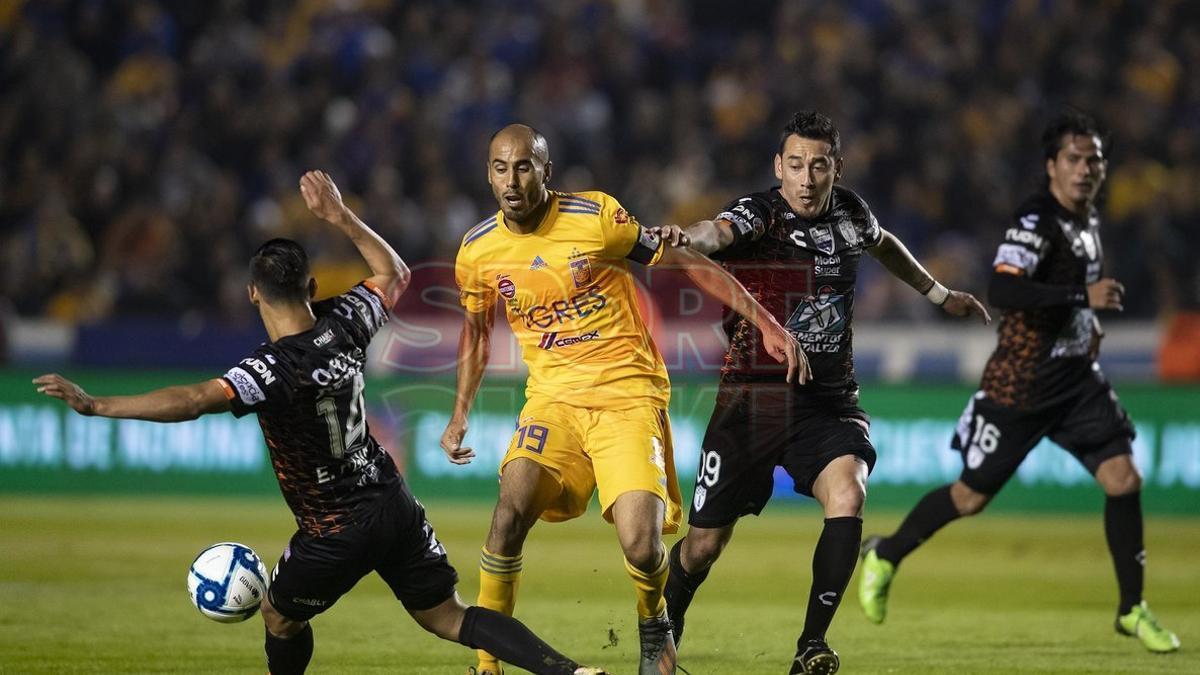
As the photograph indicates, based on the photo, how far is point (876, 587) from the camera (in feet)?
29.7

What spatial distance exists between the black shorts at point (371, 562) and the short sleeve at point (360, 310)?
673mm

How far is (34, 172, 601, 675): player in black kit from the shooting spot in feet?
19.7

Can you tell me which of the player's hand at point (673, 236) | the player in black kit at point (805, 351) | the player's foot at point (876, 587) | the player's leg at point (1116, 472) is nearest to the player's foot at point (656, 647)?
the player in black kit at point (805, 351)

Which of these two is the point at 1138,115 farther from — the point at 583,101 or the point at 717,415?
the point at 717,415

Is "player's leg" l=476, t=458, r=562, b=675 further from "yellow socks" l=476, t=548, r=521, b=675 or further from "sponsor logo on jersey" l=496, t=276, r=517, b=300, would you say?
"sponsor logo on jersey" l=496, t=276, r=517, b=300

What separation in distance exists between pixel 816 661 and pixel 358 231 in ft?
8.73

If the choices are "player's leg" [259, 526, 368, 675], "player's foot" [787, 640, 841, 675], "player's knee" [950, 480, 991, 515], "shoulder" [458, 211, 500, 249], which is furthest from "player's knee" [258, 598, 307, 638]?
"player's knee" [950, 480, 991, 515]

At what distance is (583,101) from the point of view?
18.7 metres

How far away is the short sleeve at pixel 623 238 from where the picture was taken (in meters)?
6.91

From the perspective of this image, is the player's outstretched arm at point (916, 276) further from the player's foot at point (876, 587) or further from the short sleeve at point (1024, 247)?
the player's foot at point (876, 587)

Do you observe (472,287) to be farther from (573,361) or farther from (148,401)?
(148,401)

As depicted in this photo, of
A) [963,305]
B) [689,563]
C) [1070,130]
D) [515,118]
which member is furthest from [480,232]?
[515,118]

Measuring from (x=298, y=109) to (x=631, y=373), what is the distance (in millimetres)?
12372

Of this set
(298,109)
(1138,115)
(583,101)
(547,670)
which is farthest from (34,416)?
(1138,115)
